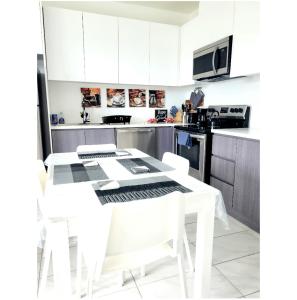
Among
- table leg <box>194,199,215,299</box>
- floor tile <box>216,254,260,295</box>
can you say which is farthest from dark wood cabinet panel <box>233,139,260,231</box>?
table leg <box>194,199,215,299</box>

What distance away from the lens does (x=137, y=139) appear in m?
3.22

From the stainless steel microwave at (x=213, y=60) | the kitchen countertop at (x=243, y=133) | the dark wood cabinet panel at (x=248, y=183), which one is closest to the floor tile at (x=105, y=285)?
the dark wood cabinet panel at (x=248, y=183)

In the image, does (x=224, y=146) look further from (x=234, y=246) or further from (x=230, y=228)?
(x=234, y=246)

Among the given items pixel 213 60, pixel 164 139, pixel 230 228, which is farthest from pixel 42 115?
pixel 230 228

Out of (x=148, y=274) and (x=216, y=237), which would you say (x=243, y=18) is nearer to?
(x=216, y=237)

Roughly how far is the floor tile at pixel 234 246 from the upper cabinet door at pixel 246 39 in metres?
1.51

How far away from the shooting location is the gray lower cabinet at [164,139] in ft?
11.0

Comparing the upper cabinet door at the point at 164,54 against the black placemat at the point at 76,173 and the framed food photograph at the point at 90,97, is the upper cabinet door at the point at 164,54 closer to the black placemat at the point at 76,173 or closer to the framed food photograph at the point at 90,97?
the framed food photograph at the point at 90,97

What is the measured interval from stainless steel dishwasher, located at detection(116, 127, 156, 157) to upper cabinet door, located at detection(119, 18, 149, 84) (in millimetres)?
727

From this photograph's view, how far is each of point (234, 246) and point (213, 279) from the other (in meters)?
0.47

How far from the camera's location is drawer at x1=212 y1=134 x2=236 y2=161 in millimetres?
2227

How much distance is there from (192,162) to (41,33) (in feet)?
7.69

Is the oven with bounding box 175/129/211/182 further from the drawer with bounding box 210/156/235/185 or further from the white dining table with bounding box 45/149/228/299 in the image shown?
the white dining table with bounding box 45/149/228/299
